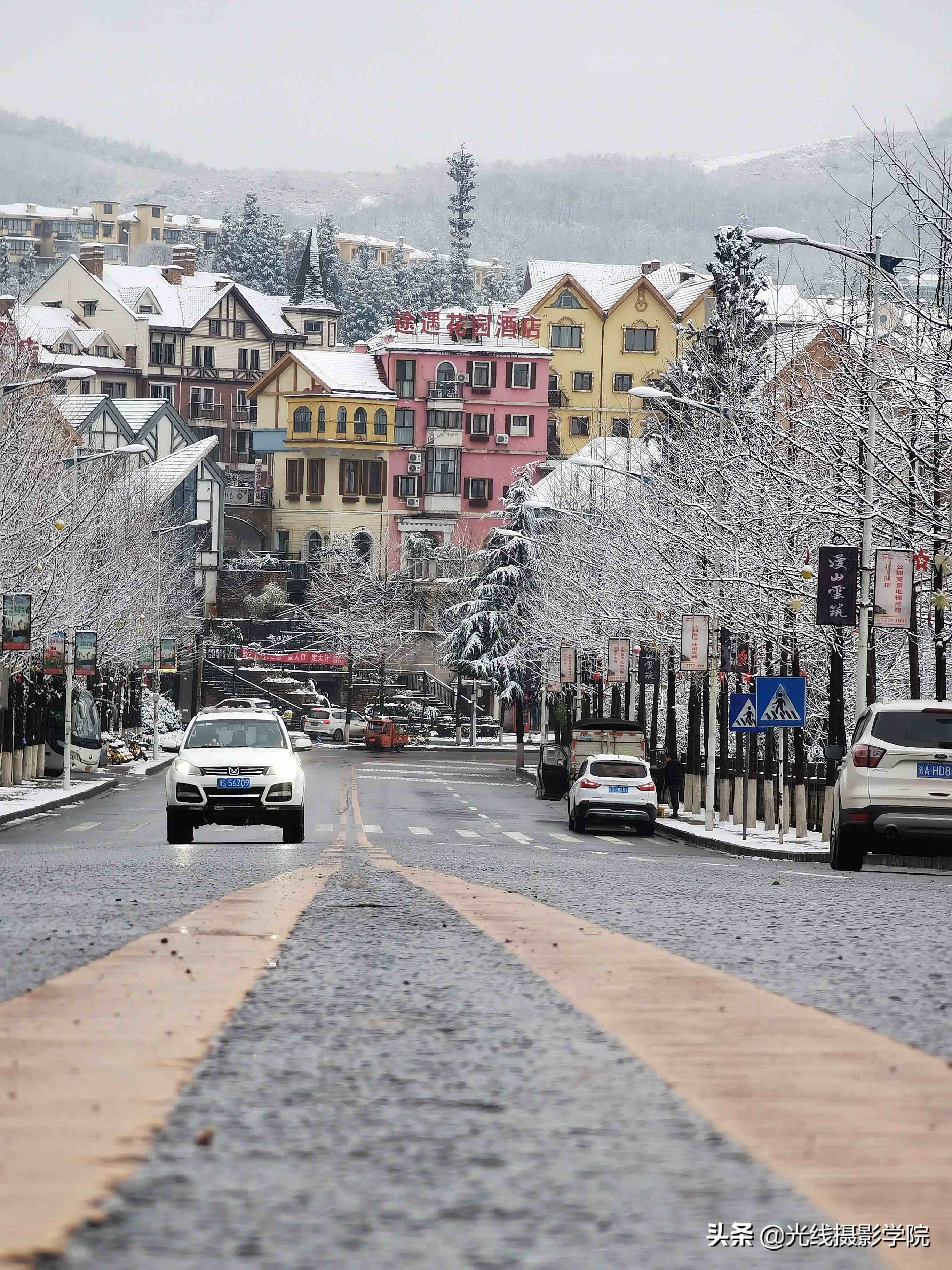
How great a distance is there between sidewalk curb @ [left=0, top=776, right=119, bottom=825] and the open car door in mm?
12805

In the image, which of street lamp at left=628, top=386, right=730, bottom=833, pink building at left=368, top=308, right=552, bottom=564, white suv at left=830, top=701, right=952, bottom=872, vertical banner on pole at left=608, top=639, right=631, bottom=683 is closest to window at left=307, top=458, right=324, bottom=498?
pink building at left=368, top=308, right=552, bottom=564

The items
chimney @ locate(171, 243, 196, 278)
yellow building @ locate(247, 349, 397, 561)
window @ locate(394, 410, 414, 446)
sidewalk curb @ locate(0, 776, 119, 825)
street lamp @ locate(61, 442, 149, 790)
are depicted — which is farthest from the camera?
chimney @ locate(171, 243, 196, 278)

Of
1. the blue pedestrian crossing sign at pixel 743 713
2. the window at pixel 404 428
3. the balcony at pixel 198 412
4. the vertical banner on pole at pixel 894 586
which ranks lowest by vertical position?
the blue pedestrian crossing sign at pixel 743 713

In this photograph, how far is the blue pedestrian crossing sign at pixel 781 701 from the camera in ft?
108

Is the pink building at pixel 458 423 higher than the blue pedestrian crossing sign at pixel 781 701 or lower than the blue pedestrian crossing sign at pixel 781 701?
higher

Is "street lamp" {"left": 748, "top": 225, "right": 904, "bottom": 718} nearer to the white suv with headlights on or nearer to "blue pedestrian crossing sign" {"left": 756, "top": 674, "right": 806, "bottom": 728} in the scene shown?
"blue pedestrian crossing sign" {"left": 756, "top": 674, "right": 806, "bottom": 728}

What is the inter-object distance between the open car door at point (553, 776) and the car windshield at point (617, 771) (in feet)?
57.9

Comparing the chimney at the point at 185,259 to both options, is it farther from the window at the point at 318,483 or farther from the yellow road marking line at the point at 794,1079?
the yellow road marking line at the point at 794,1079

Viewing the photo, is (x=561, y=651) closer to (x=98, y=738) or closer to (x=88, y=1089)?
(x=98, y=738)

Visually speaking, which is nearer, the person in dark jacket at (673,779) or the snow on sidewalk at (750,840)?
the snow on sidewalk at (750,840)

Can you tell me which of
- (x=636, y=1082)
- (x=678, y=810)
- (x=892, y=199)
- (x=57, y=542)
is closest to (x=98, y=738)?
(x=57, y=542)

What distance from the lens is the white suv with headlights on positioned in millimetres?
25391

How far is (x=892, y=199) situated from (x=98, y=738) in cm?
3630

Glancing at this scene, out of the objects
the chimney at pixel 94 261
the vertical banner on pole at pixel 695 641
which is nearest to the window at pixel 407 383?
the chimney at pixel 94 261
